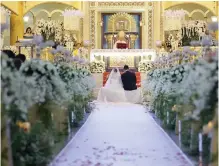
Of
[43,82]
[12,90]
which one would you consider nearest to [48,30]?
[43,82]

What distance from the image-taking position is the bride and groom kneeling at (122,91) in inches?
585

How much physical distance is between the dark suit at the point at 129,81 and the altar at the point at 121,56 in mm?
3329

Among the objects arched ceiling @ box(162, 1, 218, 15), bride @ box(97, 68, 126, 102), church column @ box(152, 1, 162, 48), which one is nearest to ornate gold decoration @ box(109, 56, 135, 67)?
church column @ box(152, 1, 162, 48)

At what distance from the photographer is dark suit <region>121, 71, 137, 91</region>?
14836 millimetres

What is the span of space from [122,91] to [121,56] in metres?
3.73

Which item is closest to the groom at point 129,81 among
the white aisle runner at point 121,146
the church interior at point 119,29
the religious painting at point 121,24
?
the church interior at point 119,29

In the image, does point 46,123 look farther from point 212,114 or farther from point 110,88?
point 110,88

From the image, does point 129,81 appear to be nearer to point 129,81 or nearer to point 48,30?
point 129,81

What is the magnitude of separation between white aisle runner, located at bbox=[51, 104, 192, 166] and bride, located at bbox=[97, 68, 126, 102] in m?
5.00

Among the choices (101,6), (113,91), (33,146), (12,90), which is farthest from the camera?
(101,6)

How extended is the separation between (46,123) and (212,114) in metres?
2.05

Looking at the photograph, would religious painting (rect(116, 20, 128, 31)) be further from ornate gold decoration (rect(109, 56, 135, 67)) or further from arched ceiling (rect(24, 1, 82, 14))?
ornate gold decoration (rect(109, 56, 135, 67))

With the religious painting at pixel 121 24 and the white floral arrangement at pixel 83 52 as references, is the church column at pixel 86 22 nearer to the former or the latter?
the religious painting at pixel 121 24

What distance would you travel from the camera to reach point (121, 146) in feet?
21.5
